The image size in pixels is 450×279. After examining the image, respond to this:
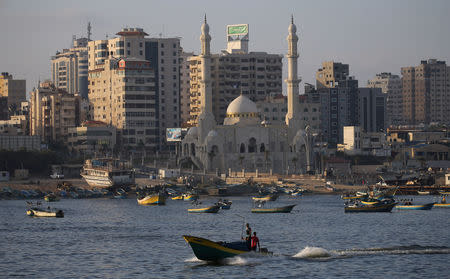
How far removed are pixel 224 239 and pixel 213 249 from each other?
21.4 m

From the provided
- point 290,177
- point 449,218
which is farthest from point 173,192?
point 449,218

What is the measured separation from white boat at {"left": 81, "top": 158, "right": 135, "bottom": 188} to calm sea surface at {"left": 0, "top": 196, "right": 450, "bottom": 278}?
35.3 meters

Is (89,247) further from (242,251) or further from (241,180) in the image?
(241,180)

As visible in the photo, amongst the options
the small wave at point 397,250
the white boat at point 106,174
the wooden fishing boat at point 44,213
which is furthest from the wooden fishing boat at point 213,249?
the white boat at point 106,174

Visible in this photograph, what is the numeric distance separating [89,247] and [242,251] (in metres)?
19.3

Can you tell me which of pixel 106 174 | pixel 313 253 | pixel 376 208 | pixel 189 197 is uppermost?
pixel 106 174

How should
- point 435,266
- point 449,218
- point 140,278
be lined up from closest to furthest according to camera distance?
point 140,278, point 435,266, point 449,218

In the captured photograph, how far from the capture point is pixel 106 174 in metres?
178

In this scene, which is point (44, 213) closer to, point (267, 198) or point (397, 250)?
point (267, 198)

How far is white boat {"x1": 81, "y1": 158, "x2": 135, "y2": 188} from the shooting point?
17800 cm

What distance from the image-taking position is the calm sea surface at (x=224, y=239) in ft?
238

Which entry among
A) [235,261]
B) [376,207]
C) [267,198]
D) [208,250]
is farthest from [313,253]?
[267,198]

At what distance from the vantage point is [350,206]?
127875 mm

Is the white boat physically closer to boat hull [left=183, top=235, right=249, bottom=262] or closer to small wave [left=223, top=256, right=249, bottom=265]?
small wave [left=223, top=256, right=249, bottom=265]
